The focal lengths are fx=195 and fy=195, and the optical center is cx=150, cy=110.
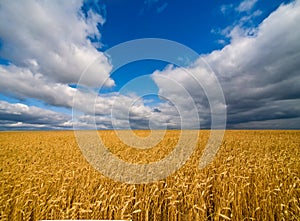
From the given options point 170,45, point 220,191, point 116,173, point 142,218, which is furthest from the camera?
point 170,45

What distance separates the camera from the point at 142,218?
3887mm

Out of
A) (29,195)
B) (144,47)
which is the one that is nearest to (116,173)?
(29,195)

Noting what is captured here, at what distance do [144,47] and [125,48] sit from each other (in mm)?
1639

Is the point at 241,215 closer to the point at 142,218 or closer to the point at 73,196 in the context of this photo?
the point at 142,218

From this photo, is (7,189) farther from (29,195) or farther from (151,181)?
(151,181)

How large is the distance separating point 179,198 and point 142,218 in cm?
96

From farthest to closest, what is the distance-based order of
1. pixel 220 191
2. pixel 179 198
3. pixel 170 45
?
pixel 170 45 < pixel 220 191 < pixel 179 198

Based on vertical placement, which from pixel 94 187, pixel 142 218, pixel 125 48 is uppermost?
pixel 125 48

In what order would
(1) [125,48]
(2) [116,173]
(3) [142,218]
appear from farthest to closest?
(1) [125,48]
(2) [116,173]
(3) [142,218]

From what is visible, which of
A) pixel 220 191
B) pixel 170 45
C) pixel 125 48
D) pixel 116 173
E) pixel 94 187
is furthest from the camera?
pixel 170 45

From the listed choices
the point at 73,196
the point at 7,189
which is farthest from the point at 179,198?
the point at 7,189

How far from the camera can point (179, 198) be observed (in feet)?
14.3

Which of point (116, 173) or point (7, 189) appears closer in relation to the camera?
point (7, 189)

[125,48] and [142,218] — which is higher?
[125,48]
